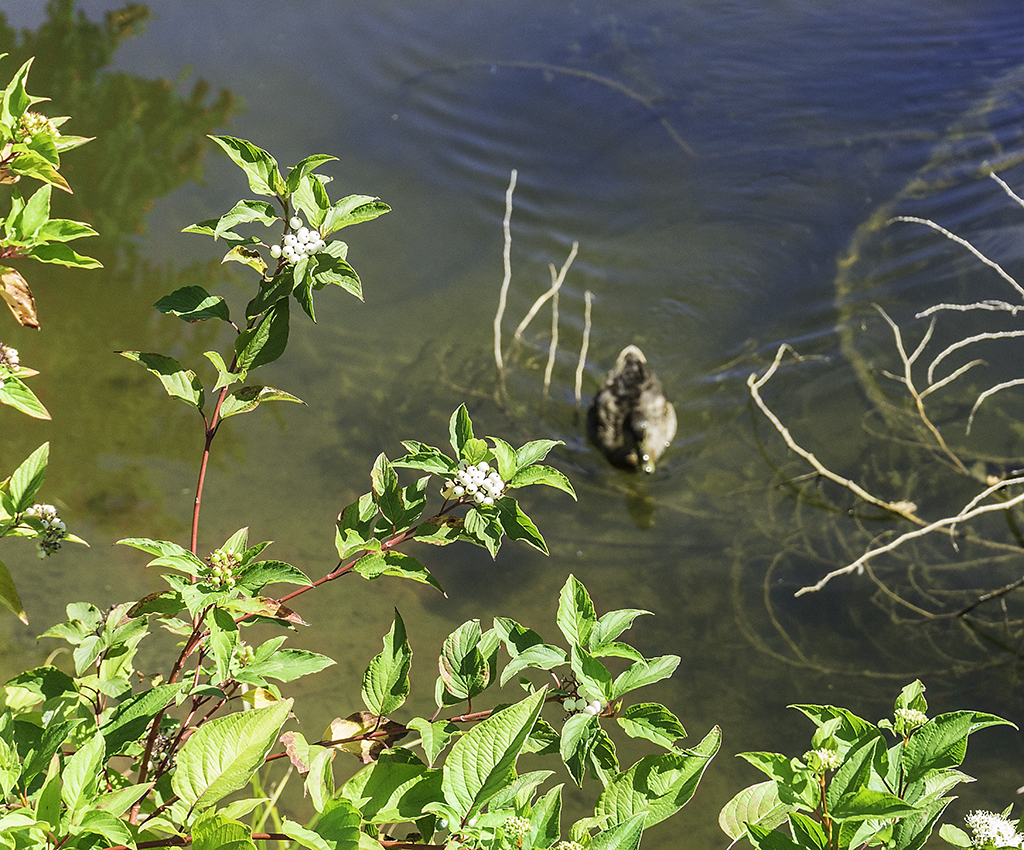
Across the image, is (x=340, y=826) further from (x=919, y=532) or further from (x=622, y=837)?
(x=919, y=532)

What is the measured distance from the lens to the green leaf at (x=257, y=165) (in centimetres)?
141

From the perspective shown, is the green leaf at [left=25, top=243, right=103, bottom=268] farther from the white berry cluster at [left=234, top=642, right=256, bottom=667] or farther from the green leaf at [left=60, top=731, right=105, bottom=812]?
the green leaf at [left=60, top=731, right=105, bottom=812]

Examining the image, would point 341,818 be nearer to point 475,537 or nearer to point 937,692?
point 475,537

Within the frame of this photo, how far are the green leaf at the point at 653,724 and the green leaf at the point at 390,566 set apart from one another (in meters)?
0.37

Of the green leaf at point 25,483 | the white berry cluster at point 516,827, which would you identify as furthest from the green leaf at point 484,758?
the green leaf at point 25,483

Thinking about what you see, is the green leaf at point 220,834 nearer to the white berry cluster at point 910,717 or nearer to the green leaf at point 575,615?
the green leaf at point 575,615

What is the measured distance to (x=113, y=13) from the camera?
7.12m

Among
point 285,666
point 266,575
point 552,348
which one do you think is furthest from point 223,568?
point 552,348

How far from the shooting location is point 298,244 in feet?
4.57

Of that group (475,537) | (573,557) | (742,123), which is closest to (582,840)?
(475,537)

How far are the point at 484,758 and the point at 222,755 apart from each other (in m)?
0.32

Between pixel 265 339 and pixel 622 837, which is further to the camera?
pixel 265 339

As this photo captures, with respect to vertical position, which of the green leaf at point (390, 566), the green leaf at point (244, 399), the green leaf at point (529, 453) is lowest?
the green leaf at point (390, 566)

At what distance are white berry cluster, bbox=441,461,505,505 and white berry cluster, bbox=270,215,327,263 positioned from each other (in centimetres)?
42
